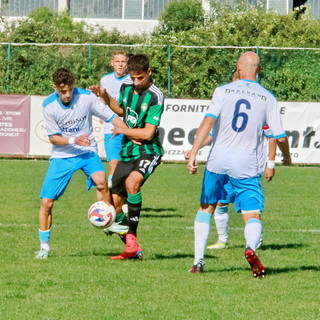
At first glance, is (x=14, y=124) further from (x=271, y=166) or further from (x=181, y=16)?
(x=181, y=16)

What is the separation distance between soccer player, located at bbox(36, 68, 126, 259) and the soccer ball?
13.1 inches

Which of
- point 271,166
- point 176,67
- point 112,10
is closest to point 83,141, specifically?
point 271,166

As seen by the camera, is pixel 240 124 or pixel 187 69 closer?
pixel 240 124

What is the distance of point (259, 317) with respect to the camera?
6676mm

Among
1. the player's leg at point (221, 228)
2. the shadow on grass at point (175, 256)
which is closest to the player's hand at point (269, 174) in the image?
the shadow on grass at point (175, 256)

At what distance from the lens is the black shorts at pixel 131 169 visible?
968cm

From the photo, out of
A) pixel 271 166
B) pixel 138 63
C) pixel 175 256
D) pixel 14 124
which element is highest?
pixel 138 63

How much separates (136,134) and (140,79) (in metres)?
0.54

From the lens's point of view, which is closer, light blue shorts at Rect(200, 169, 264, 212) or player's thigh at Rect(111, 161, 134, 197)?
light blue shorts at Rect(200, 169, 264, 212)

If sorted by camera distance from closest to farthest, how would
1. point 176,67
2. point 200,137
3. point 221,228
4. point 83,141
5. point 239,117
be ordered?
1. point 200,137
2. point 239,117
3. point 83,141
4. point 221,228
5. point 176,67

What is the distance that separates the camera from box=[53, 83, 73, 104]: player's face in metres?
9.47

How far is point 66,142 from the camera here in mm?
9555

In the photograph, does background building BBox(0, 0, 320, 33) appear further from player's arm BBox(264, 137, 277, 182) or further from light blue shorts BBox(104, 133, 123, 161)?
player's arm BBox(264, 137, 277, 182)

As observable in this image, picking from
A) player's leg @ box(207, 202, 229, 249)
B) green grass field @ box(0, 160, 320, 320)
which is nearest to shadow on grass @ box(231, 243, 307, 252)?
green grass field @ box(0, 160, 320, 320)
